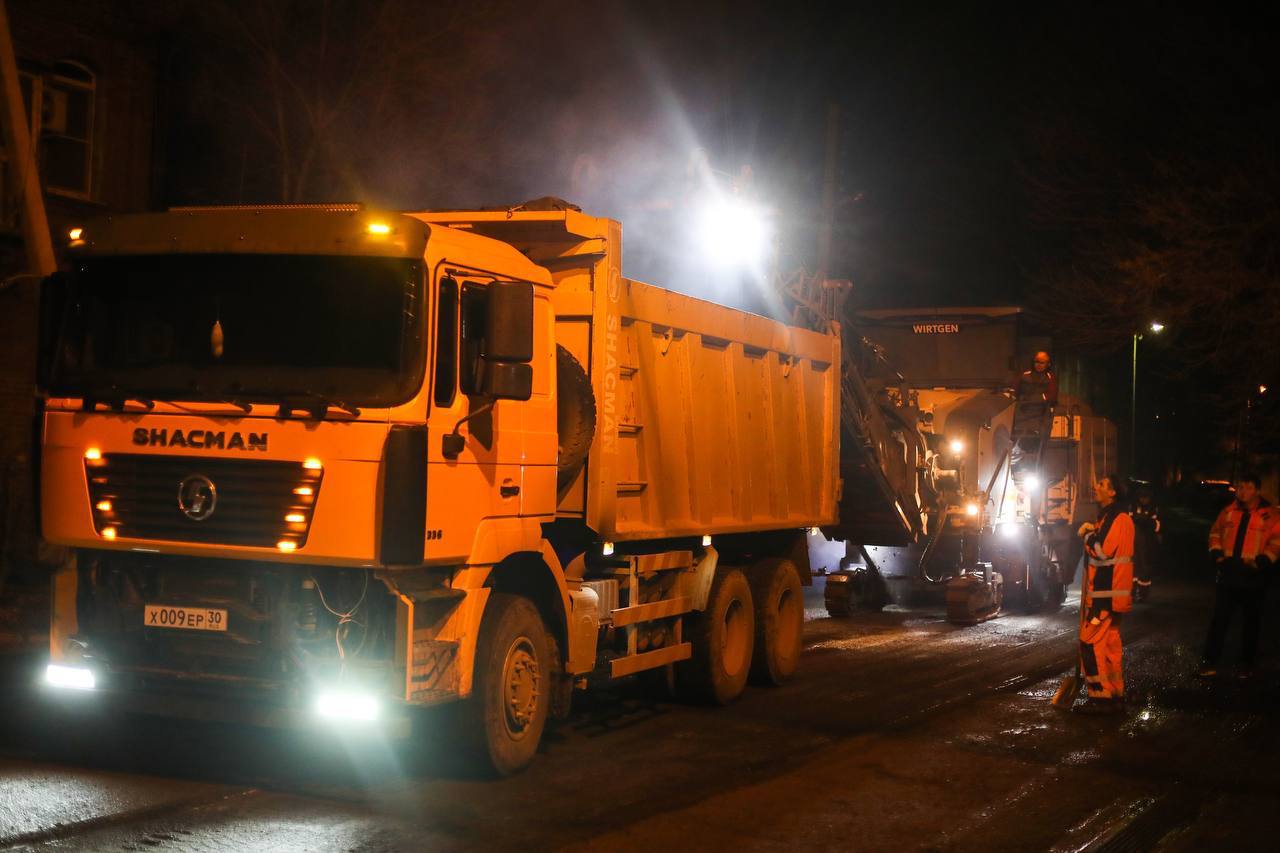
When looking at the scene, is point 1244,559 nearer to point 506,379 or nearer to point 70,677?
point 506,379

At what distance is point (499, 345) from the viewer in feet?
24.2

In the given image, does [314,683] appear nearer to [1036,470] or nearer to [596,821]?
[596,821]

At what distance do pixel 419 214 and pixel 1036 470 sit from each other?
40.2 feet

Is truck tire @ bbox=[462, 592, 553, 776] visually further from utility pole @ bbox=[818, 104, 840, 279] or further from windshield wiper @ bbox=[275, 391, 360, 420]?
utility pole @ bbox=[818, 104, 840, 279]

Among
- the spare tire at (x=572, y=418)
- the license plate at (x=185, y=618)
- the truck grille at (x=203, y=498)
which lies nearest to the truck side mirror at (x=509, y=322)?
the truck grille at (x=203, y=498)

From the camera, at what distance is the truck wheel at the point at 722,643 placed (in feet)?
34.7

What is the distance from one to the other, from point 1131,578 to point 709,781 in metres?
4.70

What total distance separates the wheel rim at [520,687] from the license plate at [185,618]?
151 cm

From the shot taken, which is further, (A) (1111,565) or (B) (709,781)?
(A) (1111,565)

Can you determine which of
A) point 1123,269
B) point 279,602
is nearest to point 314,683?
point 279,602

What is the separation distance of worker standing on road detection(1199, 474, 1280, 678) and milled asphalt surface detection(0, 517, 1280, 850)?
193 cm

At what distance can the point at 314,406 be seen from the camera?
A: 22.9ft

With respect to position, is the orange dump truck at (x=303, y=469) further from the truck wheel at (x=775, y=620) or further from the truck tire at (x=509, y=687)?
the truck wheel at (x=775, y=620)

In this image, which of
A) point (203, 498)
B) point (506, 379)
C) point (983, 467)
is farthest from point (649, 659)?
point (983, 467)
